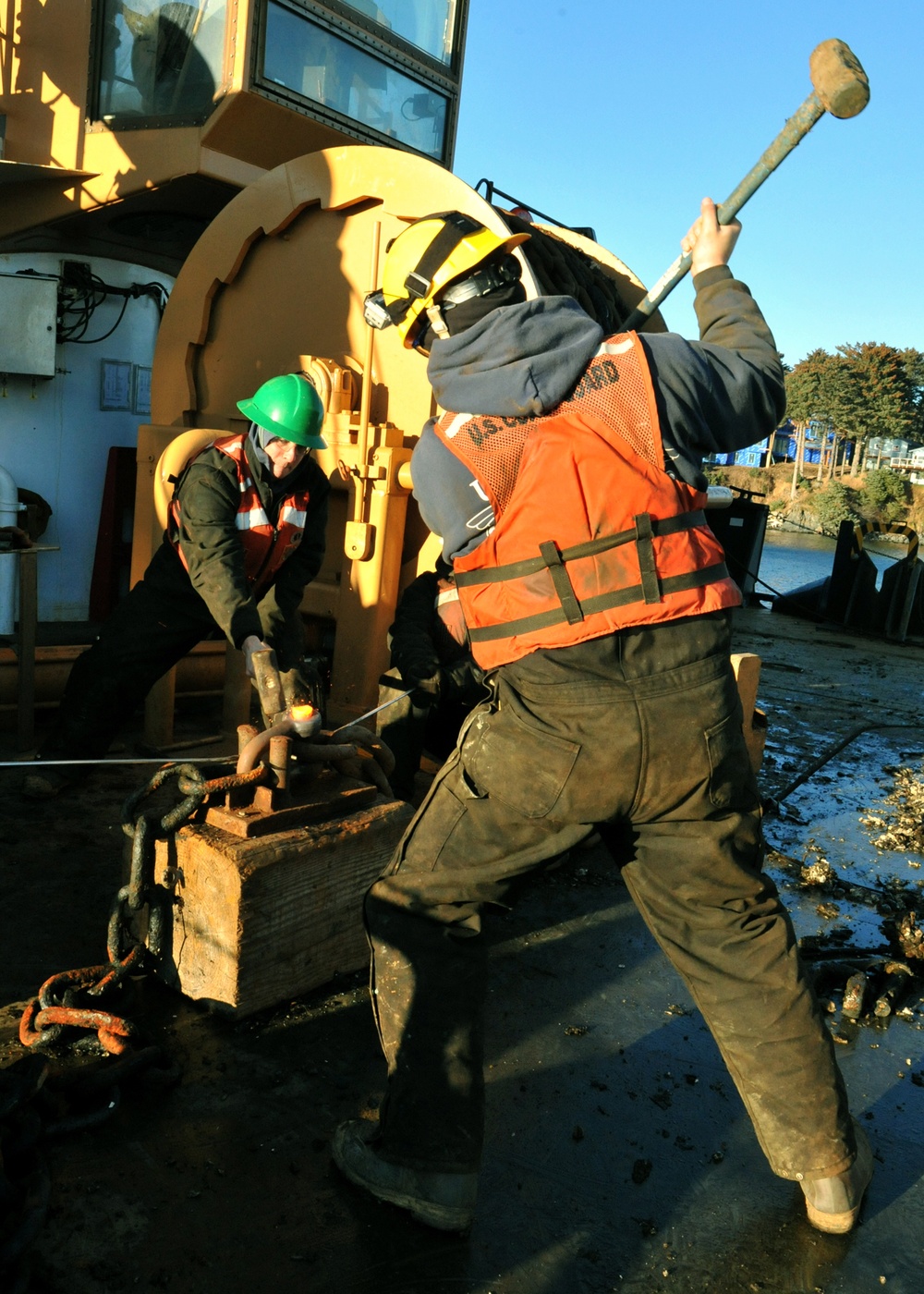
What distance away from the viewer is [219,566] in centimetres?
372

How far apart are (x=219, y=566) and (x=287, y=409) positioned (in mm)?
643

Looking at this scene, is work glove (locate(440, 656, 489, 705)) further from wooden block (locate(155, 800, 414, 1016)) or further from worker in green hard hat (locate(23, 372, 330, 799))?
wooden block (locate(155, 800, 414, 1016))

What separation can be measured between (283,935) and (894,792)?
377cm

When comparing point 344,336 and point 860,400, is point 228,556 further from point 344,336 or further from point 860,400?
point 860,400

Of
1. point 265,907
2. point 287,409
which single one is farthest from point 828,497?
point 265,907

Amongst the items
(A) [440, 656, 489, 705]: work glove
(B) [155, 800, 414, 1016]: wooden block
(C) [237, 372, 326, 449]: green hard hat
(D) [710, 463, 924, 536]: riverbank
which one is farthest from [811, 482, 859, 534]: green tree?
(B) [155, 800, 414, 1016]: wooden block

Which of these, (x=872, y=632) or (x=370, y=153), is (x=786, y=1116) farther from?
(x=872, y=632)

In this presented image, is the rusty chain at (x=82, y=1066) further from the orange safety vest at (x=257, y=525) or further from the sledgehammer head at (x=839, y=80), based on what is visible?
the sledgehammer head at (x=839, y=80)

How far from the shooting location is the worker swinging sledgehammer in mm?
1977

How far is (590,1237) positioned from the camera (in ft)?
6.74

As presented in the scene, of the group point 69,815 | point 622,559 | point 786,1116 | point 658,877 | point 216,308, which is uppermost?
point 216,308

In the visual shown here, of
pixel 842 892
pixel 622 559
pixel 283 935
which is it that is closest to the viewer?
pixel 622 559

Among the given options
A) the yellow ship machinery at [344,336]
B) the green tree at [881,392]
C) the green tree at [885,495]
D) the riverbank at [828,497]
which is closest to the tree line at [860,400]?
the green tree at [881,392]

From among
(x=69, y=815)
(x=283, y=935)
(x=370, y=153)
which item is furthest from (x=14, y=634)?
(x=283, y=935)
